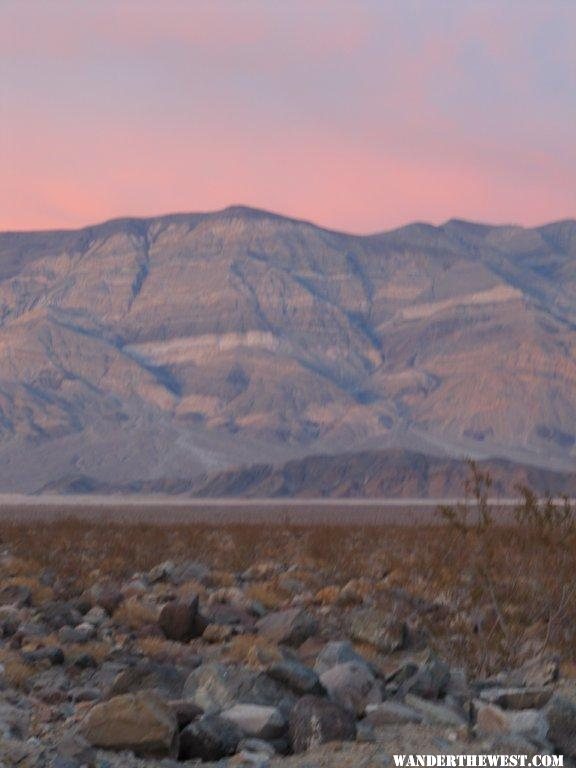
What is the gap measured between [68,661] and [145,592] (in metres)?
5.68

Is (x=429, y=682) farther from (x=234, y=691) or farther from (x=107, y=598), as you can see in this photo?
(x=107, y=598)

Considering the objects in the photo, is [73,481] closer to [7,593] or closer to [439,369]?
[439,369]

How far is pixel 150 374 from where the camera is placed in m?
158

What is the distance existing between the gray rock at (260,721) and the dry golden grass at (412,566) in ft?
11.5

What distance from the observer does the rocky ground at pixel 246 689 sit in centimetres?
873

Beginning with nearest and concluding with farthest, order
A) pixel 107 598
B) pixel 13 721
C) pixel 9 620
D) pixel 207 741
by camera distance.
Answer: pixel 207 741
pixel 13 721
pixel 9 620
pixel 107 598

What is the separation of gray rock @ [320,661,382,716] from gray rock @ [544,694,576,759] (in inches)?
55.7

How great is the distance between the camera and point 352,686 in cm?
1036

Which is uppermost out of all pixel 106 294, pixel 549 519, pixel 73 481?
pixel 106 294

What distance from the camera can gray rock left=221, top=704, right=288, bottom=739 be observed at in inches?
364

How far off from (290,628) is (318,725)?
188 inches

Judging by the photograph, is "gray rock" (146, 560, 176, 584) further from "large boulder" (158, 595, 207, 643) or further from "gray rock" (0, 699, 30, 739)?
"gray rock" (0, 699, 30, 739)

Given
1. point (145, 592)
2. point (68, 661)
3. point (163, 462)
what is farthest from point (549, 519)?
point (163, 462)

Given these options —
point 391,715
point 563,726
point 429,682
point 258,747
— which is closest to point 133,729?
point 258,747
